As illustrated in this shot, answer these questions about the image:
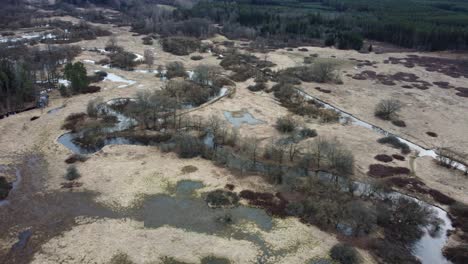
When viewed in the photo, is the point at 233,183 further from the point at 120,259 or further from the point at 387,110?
the point at 387,110

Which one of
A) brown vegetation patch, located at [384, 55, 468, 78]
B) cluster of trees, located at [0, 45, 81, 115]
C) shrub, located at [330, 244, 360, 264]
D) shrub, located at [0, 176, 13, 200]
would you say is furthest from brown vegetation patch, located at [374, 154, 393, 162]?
cluster of trees, located at [0, 45, 81, 115]

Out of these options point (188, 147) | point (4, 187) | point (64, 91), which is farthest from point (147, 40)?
point (4, 187)

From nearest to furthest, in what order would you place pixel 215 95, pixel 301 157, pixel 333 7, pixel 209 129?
pixel 301 157, pixel 209 129, pixel 215 95, pixel 333 7

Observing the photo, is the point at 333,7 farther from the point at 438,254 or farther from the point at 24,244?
the point at 24,244

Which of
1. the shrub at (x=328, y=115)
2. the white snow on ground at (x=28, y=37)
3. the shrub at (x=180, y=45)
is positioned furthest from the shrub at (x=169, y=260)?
the white snow on ground at (x=28, y=37)

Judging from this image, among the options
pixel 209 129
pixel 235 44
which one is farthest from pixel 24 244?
pixel 235 44

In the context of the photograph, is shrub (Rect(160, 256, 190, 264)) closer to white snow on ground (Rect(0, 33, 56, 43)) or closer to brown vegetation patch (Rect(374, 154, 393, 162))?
brown vegetation patch (Rect(374, 154, 393, 162))
